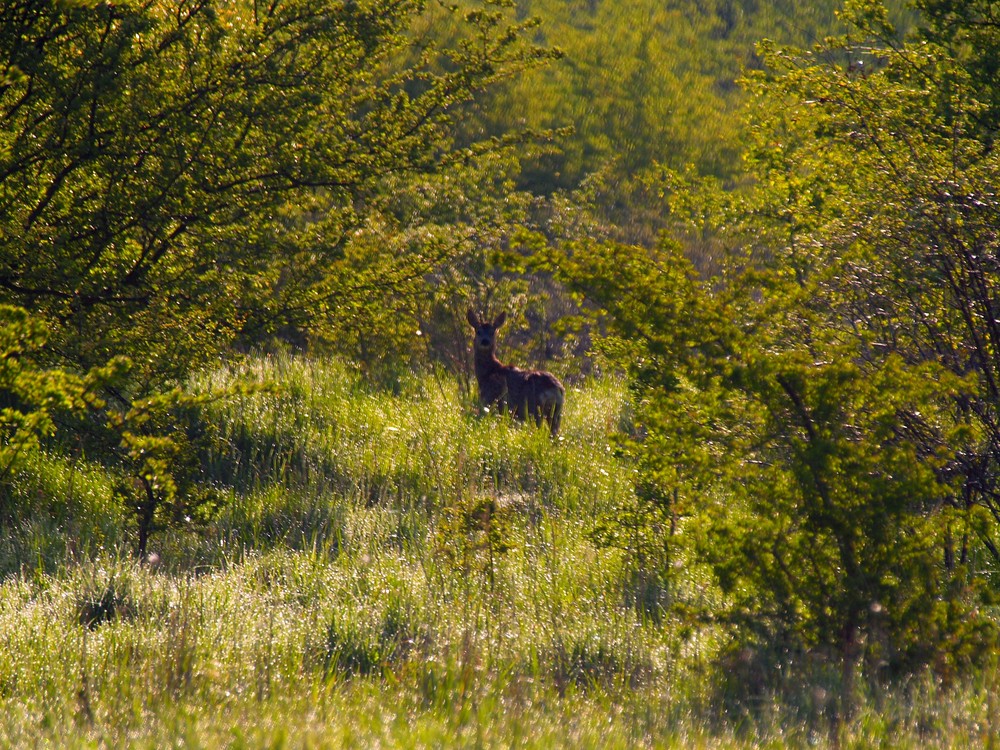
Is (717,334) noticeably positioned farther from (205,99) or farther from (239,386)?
(205,99)

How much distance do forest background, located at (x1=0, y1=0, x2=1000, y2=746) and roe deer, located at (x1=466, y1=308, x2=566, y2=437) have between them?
789mm

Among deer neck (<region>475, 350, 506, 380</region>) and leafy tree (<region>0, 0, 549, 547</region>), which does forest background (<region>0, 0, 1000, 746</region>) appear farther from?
deer neck (<region>475, 350, 506, 380</region>)

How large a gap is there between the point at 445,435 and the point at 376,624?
5.17 m

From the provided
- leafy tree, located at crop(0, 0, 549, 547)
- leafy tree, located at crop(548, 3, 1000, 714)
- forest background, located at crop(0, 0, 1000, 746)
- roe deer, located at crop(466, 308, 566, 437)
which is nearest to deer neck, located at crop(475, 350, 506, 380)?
roe deer, located at crop(466, 308, 566, 437)

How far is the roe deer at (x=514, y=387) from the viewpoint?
40.0 ft

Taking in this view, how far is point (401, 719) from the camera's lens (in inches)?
180

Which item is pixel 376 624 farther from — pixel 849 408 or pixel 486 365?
pixel 486 365

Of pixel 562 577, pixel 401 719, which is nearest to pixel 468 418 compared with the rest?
pixel 562 577

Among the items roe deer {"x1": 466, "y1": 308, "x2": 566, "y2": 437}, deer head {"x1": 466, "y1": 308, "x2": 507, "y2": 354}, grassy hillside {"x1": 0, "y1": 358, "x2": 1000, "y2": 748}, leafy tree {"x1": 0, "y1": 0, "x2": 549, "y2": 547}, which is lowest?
roe deer {"x1": 466, "y1": 308, "x2": 566, "y2": 437}

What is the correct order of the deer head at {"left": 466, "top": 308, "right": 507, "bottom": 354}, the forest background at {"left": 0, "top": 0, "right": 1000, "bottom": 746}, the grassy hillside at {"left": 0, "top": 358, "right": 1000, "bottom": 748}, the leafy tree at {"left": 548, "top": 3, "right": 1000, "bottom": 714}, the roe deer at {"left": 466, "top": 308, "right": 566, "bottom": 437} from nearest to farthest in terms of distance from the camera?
the grassy hillside at {"left": 0, "top": 358, "right": 1000, "bottom": 748} → the forest background at {"left": 0, "top": 0, "right": 1000, "bottom": 746} → the leafy tree at {"left": 548, "top": 3, "right": 1000, "bottom": 714} → the roe deer at {"left": 466, "top": 308, "right": 566, "bottom": 437} → the deer head at {"left": 466, "top": 308, "right": 507, "bottom": 354}

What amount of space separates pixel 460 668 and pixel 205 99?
4404 millimetres

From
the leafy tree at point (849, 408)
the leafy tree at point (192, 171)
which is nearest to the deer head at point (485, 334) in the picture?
the leafy tree at point (192, 171)

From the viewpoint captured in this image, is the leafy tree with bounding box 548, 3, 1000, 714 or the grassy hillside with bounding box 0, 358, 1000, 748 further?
the leafy tree with bounding box 548, 3, 1000, 714

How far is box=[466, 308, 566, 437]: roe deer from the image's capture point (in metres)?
12.2
